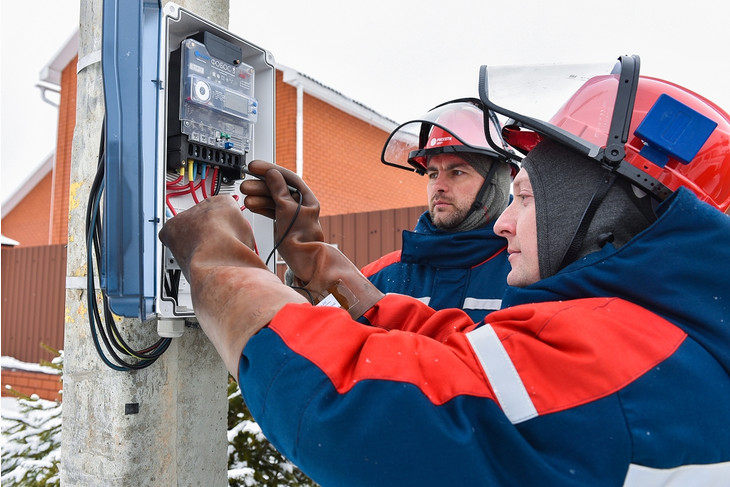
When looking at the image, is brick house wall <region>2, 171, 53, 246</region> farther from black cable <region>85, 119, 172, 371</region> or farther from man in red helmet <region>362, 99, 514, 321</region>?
black cable <region>85, 119, 172, 371</region>

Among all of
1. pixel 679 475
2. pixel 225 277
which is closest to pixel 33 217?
pixel 225 277

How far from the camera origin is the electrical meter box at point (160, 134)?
1398 mm

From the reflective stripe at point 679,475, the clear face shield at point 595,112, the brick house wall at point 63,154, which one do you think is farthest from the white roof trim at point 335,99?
the reflective stripe at point 679,475

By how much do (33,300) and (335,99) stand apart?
678 cm

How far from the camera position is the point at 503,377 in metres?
0.80

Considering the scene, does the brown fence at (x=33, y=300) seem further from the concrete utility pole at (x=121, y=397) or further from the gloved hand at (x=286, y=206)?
the gloved hand at (x=286, y=206)

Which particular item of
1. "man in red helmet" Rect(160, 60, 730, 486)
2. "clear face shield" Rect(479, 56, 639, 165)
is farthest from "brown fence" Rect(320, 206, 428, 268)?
"man in red helmet" Rect(160, 60, 730, 486)

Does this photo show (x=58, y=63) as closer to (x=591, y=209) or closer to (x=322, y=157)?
(x=322, y=157)

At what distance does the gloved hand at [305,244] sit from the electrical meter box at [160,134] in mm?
207

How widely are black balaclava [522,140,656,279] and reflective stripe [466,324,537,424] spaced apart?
1.10 ft

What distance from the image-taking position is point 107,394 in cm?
156

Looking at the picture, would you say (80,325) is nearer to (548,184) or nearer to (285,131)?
(548,184)

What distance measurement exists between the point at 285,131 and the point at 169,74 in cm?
875

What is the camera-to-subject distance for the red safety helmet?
3.37ft
